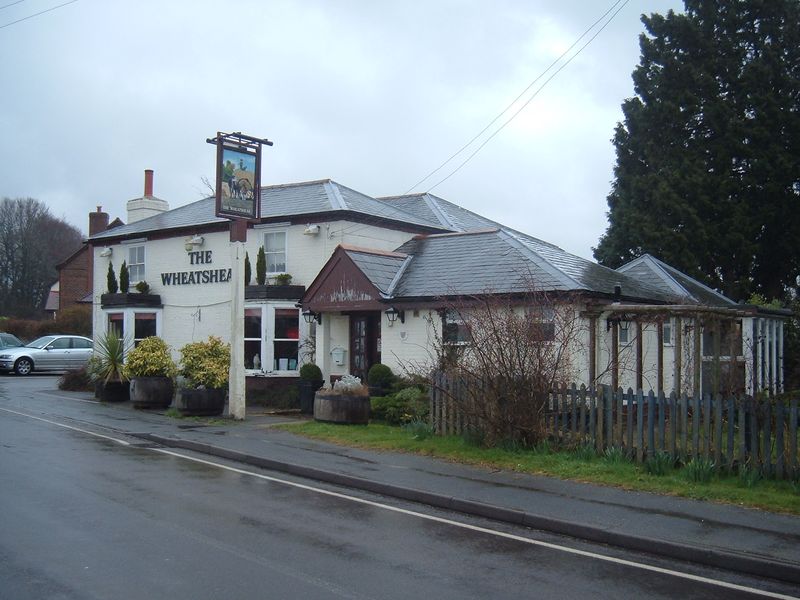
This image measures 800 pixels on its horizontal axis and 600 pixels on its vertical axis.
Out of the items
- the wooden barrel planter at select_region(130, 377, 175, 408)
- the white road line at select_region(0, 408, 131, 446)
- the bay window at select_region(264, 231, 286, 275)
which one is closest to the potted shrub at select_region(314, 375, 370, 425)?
the white road line at select_region(0, 408, 131, 446)

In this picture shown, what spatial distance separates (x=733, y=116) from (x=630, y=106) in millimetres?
4224

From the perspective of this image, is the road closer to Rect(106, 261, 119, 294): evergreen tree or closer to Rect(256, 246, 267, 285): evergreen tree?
Rect(256, 246, 267, 285): evergreen tree

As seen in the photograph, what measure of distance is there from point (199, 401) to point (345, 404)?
410 cm

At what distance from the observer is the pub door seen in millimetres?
21062

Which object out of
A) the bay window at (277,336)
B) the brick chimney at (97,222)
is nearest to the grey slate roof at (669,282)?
the bay window at (277,336)

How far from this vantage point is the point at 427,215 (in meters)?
27.3

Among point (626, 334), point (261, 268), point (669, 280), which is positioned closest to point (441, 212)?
point (261, 268)

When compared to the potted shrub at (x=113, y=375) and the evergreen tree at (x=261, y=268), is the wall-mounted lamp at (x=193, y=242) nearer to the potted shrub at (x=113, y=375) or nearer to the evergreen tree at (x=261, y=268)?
the evergreen tree at (x=261, y=268)

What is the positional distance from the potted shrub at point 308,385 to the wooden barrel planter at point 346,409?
3314mm

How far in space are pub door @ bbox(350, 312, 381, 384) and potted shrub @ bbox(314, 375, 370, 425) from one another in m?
4.43

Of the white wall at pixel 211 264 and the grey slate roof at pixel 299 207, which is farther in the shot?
the grey slate roof at pixel 299 207

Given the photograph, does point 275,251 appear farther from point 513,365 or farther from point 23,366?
point 23,366

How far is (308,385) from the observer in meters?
19.7

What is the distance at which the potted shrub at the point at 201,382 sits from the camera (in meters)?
18.2
